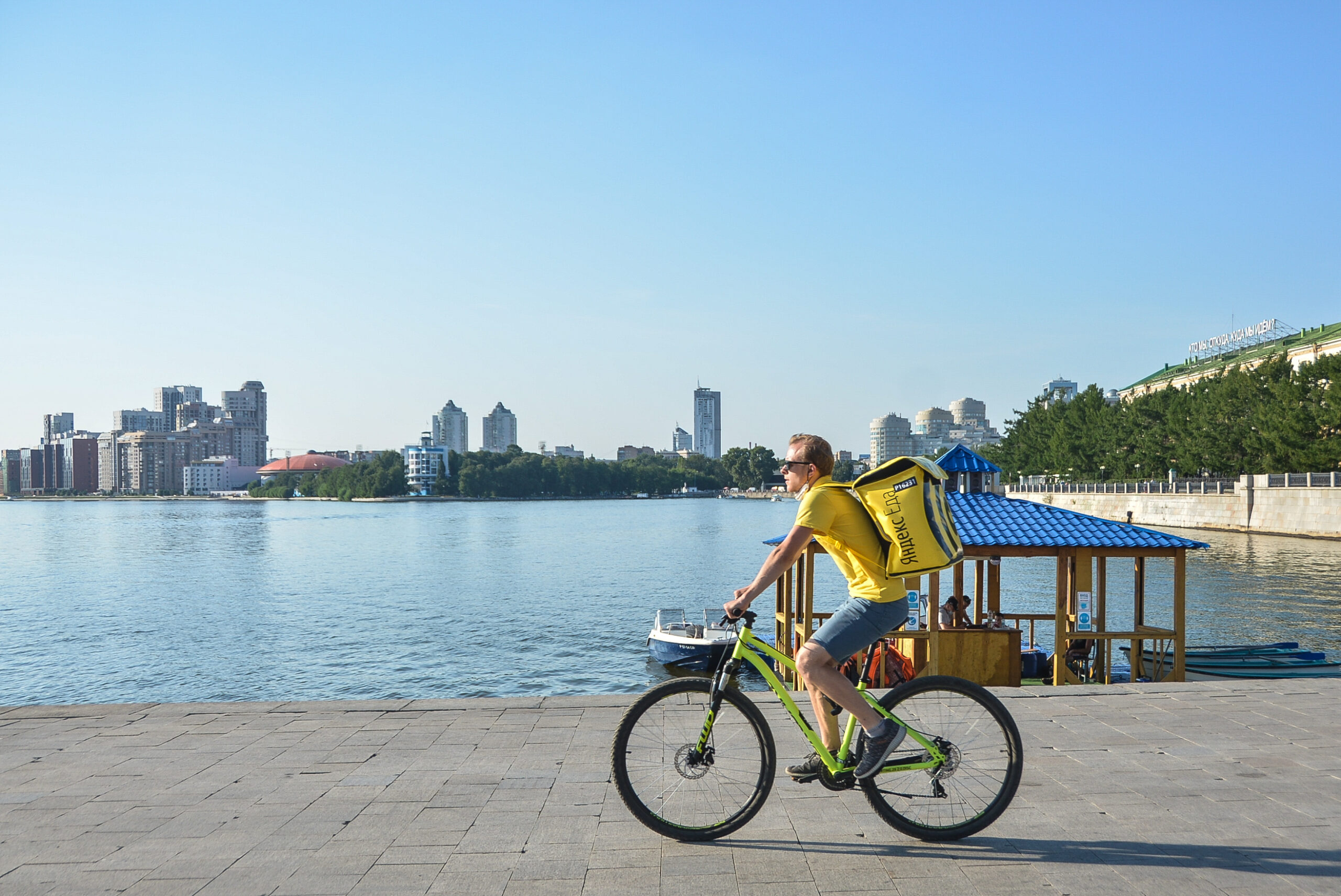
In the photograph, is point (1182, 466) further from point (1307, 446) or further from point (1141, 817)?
point (1141, 817)

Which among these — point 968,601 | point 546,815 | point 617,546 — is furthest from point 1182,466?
point 546,815

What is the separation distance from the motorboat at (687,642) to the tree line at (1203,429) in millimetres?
52790

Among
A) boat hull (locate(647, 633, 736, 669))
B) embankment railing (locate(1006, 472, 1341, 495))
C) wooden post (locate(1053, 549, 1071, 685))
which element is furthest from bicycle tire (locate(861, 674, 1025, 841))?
embankment railing (locate(1006, 472, 1341, 495))

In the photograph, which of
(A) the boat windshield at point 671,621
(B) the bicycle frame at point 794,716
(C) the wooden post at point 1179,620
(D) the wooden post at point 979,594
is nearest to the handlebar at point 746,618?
(B) the bicycle frame at point 794,716

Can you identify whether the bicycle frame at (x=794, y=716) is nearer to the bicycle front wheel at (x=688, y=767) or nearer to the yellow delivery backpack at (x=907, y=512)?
the bicycle front wheel at (x=688, y=767)

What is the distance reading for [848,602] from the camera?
4.96 m

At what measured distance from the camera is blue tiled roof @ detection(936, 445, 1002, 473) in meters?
15.9

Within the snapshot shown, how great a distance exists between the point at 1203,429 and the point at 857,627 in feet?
272

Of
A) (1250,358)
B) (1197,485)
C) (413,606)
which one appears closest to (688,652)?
(413,606)

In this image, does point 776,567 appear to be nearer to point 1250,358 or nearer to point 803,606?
point 803,606

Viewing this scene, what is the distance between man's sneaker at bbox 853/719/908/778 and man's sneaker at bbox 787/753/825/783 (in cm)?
22

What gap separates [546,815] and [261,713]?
13.7ft

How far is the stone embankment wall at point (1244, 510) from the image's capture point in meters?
60.2

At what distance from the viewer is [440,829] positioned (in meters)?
5.59
